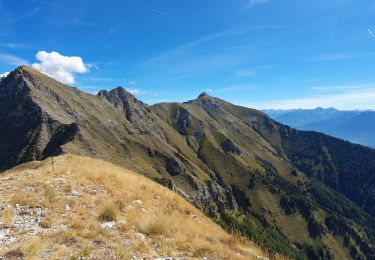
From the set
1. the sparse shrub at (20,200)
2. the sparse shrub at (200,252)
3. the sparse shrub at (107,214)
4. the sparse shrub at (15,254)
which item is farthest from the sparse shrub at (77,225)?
the sparse shrub at (200,252)

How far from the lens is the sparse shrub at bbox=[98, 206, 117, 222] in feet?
59.9

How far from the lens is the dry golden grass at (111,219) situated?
14.3 metres

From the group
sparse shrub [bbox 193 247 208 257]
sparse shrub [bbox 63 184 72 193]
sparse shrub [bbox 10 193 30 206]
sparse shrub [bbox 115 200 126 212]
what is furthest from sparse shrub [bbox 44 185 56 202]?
sparse shrub [bbox 193 247 208 257]

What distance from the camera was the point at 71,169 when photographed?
92.9 feet

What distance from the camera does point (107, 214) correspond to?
18469 millimetres

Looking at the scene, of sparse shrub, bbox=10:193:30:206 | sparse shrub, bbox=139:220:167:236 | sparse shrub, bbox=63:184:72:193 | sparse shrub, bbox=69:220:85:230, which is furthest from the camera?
sparse shrub, bbox=63:184:72:193

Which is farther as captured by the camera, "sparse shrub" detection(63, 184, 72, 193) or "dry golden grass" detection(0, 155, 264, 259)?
"sparse shrub" detection(63, 184, 72, 193)

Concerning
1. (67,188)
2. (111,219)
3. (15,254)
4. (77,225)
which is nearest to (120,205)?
(111,219)

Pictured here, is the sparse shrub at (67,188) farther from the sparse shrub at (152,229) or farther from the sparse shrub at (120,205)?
the sparse shrub at (152,229)

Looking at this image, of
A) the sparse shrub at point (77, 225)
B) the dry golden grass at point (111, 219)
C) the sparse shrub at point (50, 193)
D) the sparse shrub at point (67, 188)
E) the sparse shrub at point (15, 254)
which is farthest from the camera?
the sparse shrub at point (67, 188)

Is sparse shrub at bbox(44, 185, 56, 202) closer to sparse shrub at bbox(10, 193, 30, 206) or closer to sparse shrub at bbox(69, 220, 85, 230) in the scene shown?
sparse shrub at bbox(10, 193, 30, 206)

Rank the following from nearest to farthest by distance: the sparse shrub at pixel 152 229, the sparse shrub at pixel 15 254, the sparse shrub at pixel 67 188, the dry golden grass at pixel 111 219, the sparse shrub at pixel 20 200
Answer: the sparse shrub at pixel 15 254, the dry golden grass at pixel 111 219, the sparse shrub at pixel 152 229, the sparse shrub at pixel 20 200, the sparse shrub at pixel 67 188

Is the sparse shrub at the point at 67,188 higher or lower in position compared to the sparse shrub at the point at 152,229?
higher

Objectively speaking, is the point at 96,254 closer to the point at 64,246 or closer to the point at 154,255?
the point at 64,246
